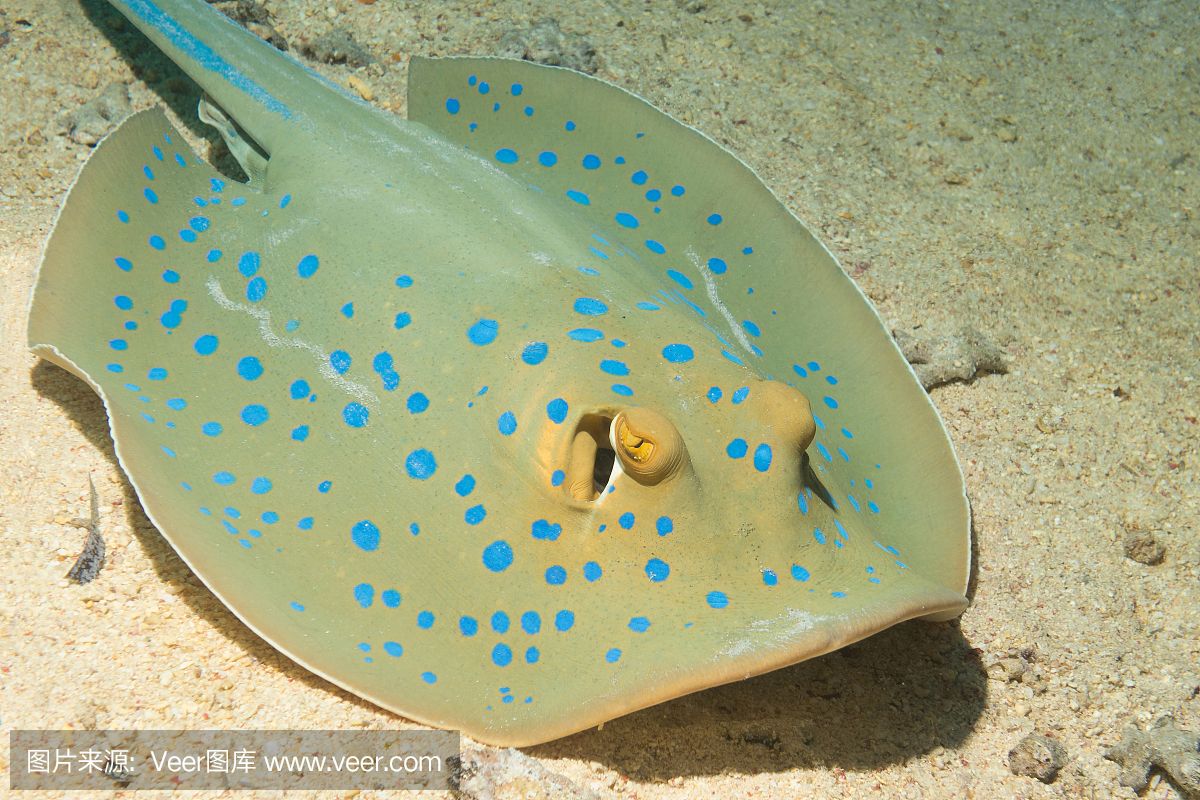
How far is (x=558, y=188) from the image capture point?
14.2 ft

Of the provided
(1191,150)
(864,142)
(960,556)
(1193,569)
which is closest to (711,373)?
(960,556)

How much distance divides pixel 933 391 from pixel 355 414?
10.2ft

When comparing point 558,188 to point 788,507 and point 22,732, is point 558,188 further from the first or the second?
point 22,732

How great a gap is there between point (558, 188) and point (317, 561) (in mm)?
2306

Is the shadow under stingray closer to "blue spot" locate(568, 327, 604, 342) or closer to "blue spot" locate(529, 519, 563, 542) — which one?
"blue spot" locate(529, 519, 563, 542)

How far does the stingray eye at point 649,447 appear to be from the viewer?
2.59 metres

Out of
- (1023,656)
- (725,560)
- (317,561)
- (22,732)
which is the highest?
(725,560)

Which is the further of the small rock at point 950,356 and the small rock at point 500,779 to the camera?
the small rock at point 950,356

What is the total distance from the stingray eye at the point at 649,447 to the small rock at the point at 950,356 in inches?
97.4

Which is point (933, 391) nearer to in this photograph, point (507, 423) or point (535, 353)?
point (535, 353)

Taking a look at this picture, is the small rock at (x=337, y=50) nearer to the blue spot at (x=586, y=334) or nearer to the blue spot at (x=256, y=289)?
the blue spot at (x=256, y=289)

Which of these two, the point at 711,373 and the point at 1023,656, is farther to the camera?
the point at 1023,656

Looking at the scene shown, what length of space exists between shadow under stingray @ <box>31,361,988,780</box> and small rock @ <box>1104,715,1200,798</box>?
557 mm

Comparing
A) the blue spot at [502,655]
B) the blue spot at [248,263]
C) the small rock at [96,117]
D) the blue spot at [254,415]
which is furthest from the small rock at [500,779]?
the small rock at [96,117]
